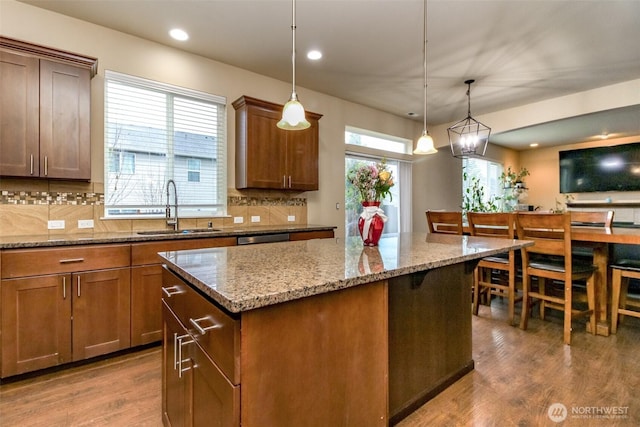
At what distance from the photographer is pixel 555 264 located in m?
2.88

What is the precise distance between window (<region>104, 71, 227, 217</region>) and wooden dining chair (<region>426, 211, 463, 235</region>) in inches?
96.2

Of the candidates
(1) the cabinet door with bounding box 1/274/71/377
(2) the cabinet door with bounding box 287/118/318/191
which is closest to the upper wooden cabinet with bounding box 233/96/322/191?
(2) the cabinet door with bounding box 287/118/318/191

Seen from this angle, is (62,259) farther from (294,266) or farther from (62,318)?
(294,266)

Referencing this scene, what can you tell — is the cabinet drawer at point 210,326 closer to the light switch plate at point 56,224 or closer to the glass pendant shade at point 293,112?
the glass pendant shade at point 293,112

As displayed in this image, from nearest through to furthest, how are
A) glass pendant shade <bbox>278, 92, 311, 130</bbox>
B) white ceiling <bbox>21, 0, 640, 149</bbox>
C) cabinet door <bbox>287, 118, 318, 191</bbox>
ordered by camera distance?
glass pendant shade <bbox>278, 92, 311, 130</bbox>, white ceiling <bbox>21, 0, 640, 149</bbox>, cabinet door <bbox>287, 118, 318, 191</bbox>

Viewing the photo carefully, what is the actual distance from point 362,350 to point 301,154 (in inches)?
116

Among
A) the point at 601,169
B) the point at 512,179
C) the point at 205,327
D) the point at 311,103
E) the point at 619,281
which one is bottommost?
the point at 619,281

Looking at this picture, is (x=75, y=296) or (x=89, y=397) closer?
(x=89, y=397)

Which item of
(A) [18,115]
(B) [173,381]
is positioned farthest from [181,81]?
(B) [173,381]

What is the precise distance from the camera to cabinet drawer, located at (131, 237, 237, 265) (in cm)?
246

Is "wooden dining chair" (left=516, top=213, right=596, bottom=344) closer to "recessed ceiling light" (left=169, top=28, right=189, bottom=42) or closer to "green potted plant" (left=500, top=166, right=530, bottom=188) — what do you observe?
"recessed ceiling light" (left=169, top=28, right=189, bottom=42)

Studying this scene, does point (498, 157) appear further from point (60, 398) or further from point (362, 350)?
point (60, 398)

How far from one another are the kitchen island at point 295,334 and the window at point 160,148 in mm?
1782

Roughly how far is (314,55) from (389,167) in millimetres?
2489
